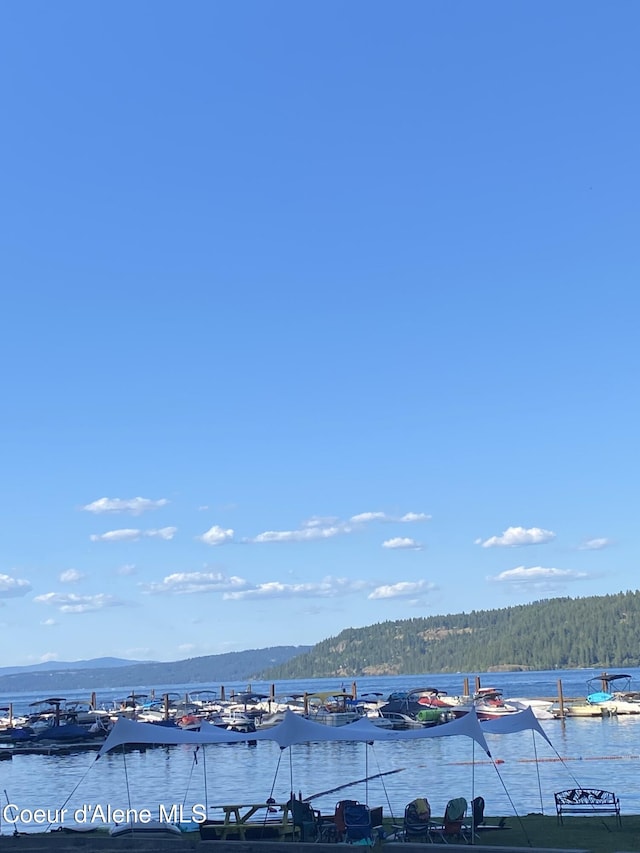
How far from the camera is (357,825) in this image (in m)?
23.7

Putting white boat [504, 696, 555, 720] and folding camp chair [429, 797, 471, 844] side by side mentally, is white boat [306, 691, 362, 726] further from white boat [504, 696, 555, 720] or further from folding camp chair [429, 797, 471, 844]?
folding camp chair [429, 797, 471, 844]

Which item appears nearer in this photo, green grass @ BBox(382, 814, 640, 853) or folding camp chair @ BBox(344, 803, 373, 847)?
green grass @ BBox(382, 814, 640, 853)

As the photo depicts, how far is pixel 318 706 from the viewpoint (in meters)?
84.2

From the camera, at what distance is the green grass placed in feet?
74.2

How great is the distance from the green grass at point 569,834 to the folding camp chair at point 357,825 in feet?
8.61

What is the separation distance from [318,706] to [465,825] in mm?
60453

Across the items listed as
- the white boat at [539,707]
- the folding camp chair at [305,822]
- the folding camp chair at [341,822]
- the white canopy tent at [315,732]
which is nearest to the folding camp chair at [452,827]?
the white canopy tent at [315,732]

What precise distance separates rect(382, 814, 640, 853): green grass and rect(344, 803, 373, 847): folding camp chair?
8.61ft

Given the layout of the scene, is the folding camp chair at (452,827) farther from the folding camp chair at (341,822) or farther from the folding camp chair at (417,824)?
the folding camp chair at (341,822)

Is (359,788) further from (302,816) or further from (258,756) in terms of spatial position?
(258,756)

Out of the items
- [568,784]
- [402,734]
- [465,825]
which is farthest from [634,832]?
[568,784]

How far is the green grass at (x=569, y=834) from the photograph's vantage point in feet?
74.2

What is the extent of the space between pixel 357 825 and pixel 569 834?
5273mm

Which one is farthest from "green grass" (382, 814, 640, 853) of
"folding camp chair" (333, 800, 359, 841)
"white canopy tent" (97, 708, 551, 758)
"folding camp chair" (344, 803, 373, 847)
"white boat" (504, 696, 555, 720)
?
"white boat" (504, 696, 555, 720)
